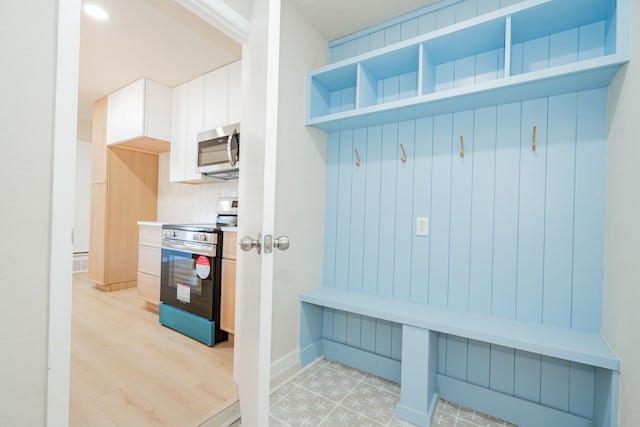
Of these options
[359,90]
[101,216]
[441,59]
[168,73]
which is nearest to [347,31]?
[359,90]

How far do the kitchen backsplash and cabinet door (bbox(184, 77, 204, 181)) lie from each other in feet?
0.97

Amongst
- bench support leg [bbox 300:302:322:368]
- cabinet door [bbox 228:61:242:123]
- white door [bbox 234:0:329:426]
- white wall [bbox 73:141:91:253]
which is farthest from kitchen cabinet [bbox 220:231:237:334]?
white wall [bbox 73:141:91:253]

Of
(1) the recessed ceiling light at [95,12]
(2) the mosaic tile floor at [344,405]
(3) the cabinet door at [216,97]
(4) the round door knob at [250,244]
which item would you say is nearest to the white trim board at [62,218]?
(4) the round door knob at [250,244]

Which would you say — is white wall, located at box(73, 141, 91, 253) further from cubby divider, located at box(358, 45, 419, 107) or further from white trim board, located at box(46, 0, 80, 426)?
cubby divider, located at box(358, 45, 419, 107)

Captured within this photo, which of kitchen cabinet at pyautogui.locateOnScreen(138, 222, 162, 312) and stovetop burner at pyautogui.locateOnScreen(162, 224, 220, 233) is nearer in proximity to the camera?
stovetop burner at pyautogui.locateOnScreen(162, 224, 220, 233)

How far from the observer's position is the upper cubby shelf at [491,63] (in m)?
1.33

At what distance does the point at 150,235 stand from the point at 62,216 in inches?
80.1

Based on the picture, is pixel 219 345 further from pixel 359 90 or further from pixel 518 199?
pixel 518 199

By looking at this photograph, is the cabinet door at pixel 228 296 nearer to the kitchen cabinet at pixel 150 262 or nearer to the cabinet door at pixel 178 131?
the kitchen cabinet at pixel 150 262

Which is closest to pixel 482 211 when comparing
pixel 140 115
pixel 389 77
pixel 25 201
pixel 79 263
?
pixel 389 77

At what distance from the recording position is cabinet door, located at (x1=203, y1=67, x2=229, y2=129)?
8.64 feet

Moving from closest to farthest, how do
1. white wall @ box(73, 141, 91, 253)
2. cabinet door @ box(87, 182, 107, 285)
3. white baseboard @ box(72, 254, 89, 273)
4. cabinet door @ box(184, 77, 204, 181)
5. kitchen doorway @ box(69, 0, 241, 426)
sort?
kitchen doorway @ box(69, 0, 241, 426), cabinet door @ box(184, 77, 204, 181), cabinet door @ box(87, 182, 107, 285), white baseboard @ box(72, 254, 89, 273), white wall @ box(73, 141, 91, 253)

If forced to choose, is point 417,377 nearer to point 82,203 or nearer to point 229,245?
point 229,245

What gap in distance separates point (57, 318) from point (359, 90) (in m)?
1.87
